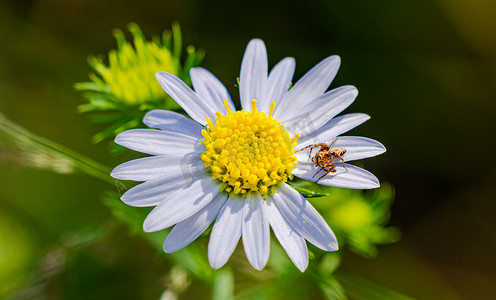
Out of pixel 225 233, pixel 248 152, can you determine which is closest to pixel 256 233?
pixel 225 233

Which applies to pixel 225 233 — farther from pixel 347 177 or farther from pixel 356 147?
pixel 356 147

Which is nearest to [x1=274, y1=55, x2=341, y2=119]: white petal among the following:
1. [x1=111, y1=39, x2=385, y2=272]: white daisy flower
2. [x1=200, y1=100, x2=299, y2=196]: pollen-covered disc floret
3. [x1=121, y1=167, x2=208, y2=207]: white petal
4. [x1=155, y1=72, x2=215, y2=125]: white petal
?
[x1=111, y1=39, x2=385, y2=272]: white daisy flower

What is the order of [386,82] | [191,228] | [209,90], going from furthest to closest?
[386,82], [209,90], [191,228]

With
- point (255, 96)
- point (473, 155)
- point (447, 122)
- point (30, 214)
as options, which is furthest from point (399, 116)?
point (30, 214)

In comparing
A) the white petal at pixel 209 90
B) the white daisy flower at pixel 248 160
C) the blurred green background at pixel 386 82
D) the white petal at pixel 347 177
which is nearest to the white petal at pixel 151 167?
the white daisy flower at pixel 248 160

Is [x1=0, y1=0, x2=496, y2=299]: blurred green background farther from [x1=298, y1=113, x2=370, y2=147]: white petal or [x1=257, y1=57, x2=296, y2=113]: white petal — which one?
[x1=298, y1=113, x2=370, y2=147]: white petal

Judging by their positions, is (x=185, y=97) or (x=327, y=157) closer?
(x=327, y=157)
